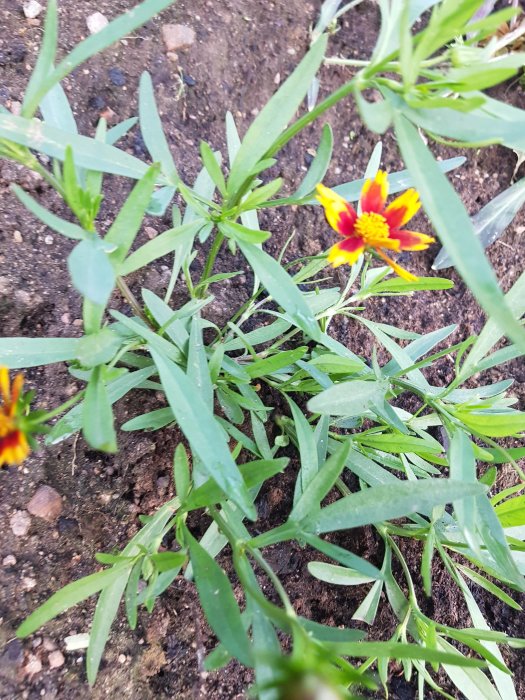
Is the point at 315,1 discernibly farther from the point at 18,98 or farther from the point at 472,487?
the point at 472,487

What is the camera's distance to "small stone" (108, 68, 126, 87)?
1.18 metres

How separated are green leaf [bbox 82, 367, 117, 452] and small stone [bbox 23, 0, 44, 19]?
0.83 meters

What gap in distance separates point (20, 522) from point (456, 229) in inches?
30.5

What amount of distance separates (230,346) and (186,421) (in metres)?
0.29

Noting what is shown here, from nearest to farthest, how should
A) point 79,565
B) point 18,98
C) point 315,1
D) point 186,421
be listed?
1. point 186,421
2. point 79,565
3. point 18,98
4. point 315,1

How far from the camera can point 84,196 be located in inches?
26.0

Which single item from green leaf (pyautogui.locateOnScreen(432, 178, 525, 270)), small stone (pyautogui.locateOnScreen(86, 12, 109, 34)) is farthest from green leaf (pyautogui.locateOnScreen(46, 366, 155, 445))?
green leaf (pyautogui.locateOnScreen(432, 178, 525, 270))

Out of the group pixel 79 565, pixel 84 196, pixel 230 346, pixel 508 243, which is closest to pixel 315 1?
pixel 508 243

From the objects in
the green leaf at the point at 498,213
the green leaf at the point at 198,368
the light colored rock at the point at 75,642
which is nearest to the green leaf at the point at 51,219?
the green leaf at the point at 198,368

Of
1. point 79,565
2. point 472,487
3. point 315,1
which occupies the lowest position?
point 79,565

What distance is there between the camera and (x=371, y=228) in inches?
29.7

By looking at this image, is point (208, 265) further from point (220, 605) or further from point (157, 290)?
point (220, 605)

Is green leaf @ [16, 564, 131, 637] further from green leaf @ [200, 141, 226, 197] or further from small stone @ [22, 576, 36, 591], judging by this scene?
green leaf @ [200, 141, 226, 197]

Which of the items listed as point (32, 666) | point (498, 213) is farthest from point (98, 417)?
point (498, 213)
